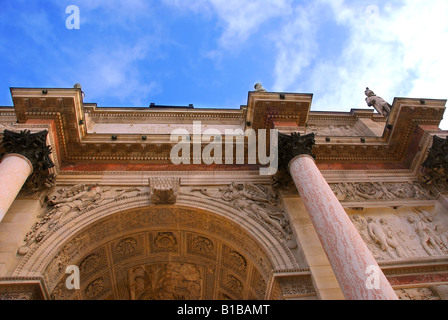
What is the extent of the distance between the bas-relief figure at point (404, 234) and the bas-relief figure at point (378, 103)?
6.01 m

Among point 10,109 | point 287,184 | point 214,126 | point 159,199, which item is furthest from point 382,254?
point 10,109

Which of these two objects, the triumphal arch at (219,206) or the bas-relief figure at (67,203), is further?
the bas-relief figure at (67,203)

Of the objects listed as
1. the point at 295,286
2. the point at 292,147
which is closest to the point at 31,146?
the point at 292,147

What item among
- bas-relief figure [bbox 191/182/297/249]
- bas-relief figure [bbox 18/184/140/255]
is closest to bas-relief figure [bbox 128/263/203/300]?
bas-relief figure [bbox 18/184/140/255]

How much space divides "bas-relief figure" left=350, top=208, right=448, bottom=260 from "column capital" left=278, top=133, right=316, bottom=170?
2.19 metres

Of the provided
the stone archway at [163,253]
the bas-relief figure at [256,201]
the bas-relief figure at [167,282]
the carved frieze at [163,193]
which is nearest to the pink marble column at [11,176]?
the stone archway at [163,253]

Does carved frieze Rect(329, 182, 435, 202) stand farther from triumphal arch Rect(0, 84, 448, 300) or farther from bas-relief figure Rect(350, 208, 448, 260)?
bas-relief figure Rect(350, 208, 448, 260)

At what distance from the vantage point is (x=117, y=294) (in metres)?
10.2

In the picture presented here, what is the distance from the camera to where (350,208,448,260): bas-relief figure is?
28.0ft

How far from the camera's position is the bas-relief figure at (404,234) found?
855 cm

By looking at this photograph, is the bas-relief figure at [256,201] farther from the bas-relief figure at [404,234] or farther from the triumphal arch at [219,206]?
the bas-relief figure at [404,234]

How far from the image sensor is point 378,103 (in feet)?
51.5

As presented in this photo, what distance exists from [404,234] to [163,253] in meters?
6.47
